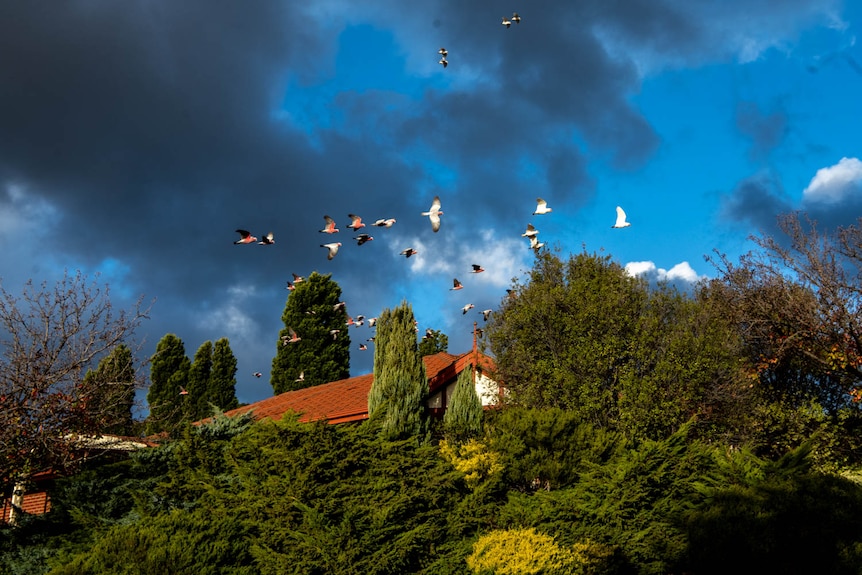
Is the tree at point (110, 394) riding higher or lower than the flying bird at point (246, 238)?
lower

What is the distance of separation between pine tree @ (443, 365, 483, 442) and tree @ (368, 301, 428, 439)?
94cm

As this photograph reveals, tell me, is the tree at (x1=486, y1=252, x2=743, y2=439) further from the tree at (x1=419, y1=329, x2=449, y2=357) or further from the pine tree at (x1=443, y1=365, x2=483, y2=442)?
the tree at (x1=419, y1=329, x2=449, y2=357)

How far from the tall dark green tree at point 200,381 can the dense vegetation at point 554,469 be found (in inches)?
924

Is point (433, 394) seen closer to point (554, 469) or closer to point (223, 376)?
point (554, 469)

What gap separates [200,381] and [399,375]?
25.3 m

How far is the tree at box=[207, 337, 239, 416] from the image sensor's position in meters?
39.5

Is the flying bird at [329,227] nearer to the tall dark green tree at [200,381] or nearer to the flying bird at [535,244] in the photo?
the flying bird at [535,244]

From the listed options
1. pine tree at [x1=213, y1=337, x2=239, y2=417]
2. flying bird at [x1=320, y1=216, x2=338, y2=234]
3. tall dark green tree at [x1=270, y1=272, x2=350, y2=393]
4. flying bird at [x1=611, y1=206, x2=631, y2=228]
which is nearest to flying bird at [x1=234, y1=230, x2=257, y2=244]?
flying bird at [x1=320, y1=216, x2=338, y2=234]

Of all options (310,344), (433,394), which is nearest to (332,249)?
(433,394)

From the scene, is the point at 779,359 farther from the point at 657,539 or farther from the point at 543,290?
the point at 657,539

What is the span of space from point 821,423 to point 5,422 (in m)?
21.5

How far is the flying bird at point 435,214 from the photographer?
1639 centimetres

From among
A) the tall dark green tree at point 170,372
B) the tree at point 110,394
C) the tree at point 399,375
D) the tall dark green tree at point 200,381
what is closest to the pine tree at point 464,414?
the tree at point 399,375

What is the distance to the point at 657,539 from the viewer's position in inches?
490
